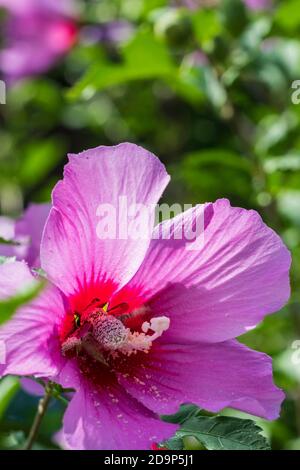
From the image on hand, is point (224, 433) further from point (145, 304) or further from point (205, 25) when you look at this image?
point (205, 25)

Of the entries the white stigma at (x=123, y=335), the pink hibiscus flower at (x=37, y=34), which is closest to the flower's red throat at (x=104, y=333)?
the white stigma at (x=123, y=335)

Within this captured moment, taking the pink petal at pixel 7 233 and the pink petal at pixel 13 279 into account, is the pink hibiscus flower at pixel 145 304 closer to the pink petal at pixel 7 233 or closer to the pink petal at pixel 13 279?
the pink petal at pixel 13 279

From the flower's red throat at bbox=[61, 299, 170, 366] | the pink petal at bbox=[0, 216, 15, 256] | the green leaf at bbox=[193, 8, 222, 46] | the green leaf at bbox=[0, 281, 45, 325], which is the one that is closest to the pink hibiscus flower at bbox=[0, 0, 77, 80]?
the green leaf at bbox=[193, 8, 222, 46]

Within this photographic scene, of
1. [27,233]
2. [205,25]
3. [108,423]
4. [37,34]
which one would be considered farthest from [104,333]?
[37,34]

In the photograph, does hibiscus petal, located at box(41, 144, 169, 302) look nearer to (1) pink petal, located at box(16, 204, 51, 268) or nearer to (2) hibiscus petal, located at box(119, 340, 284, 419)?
(2) hibiscus petal, located at box(119, 340, 284, 419)

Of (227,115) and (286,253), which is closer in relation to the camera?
(286,253)

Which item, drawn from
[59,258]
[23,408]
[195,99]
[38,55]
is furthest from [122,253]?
[38,55]

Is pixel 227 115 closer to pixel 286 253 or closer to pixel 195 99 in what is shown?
pixel 195 99
